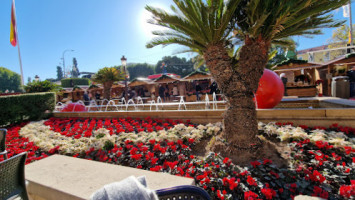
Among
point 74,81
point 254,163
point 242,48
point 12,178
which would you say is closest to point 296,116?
point 242,48

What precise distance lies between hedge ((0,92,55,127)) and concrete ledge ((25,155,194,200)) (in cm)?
784

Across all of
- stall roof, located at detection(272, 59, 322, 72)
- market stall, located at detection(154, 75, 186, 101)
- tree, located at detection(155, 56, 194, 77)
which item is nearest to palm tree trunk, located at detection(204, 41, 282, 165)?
stall roof, located at detection(272, 59, 322, 72)

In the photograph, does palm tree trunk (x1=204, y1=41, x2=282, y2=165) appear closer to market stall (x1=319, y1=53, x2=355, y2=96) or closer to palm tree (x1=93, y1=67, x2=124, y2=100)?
market stall (x1=319, y1=53, x2=355, y2=96)

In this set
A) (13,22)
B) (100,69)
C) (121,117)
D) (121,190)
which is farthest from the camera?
(13,22)

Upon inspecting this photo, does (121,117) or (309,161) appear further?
(121,117)

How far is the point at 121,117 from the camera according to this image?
6496 millimetres

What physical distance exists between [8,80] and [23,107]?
8290 centimetres

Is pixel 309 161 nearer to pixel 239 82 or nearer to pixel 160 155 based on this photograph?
pixel 239 82

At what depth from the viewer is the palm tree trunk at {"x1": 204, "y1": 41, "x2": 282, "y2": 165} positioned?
2934 millimetres

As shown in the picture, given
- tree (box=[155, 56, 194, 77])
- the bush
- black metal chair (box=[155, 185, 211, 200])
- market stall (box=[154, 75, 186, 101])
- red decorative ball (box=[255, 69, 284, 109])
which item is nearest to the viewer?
black metal chair (box=[155, 185, 211, 200])

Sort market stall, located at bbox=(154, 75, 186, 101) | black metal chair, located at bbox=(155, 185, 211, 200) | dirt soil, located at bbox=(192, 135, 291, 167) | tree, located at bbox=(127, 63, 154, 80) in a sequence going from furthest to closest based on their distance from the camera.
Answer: tree, located at bbox=(127, 63, 154, 80), market stall, located at bbox=(154, 75, 186, 101), dirt soil, located at bbox=(192, 135, 291, 167), black metal chair, located at bbox=(155, 185, 211, 200)

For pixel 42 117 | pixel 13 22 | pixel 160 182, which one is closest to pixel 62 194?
pixel 160 182

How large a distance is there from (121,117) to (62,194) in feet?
15.8

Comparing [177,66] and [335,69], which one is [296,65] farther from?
[177,66]
